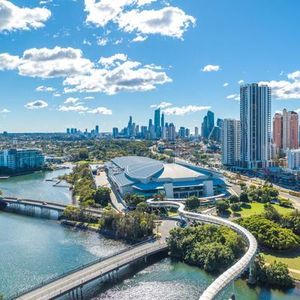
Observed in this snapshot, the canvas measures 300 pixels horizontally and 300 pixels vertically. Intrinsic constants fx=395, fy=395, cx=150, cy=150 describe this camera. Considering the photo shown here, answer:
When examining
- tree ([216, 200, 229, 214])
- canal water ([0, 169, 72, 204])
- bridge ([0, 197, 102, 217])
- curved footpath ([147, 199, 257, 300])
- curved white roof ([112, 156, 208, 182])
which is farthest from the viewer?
canal water ([0, 169, 72, 204])

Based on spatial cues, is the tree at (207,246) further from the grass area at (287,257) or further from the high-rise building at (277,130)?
the high-rise building at (277,130)

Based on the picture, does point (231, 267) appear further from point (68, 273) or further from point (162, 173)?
point (162, 173)

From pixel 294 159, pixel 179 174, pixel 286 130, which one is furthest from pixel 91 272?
pixel 286 130

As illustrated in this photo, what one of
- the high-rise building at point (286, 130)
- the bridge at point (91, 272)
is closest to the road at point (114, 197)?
the bridge at point (91, 272)

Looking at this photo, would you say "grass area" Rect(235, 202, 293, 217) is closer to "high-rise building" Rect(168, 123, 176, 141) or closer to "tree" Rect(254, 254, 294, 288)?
"tree" Rect(254, 254, 294, 288)

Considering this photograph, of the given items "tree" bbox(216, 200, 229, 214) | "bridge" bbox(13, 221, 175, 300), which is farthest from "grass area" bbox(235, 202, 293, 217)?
"bridge" bbox(13, 221, 175, 300)

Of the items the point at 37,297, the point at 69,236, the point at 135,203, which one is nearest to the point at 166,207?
the point at 135,203
